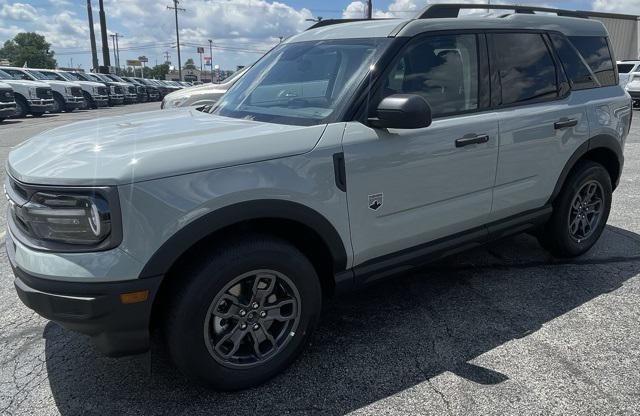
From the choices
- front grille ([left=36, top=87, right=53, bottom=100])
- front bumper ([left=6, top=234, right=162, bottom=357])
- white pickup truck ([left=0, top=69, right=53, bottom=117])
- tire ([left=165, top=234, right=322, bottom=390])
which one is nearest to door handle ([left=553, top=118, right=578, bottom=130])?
tire ([left=165, top=234, right=322, bottom=390])

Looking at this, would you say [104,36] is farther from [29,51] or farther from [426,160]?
[29,51]

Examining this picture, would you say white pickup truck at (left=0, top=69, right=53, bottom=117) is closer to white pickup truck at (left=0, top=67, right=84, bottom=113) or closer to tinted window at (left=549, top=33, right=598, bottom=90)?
white pickup truck at (left=0, top=67, right=84, bottom=113)

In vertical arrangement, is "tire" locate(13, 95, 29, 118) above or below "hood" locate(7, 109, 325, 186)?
above

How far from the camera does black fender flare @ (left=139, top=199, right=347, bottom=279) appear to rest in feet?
7.26

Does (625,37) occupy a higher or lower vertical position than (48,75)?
higher

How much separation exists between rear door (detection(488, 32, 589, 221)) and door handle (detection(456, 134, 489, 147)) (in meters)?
0.18

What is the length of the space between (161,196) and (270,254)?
0.60 metres

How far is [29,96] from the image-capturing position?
18672mm

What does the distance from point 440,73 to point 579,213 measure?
1.96 m

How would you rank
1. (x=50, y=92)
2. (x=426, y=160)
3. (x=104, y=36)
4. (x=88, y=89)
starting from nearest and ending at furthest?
(x=426, y=160) → (x=50, y=92) → (x=88, y=89) → (x=104, y=36)

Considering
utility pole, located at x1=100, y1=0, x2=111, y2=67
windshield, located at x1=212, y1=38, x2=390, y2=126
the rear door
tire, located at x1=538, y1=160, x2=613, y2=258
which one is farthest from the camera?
utility pole, located at x1=100, y1=0, x2=111, y2=67

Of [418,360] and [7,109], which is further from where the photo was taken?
[7,109]

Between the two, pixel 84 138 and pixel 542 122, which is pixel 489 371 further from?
pixel 84 138

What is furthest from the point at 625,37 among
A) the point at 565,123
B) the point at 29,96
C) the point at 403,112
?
the point at 403,112
